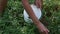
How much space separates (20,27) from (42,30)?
74cm

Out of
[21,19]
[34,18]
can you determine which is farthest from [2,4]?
[34,18]

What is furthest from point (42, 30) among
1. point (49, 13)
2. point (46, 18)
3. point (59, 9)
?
point (59, 9)

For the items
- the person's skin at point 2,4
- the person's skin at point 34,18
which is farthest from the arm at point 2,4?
the person's skin at point 34,18

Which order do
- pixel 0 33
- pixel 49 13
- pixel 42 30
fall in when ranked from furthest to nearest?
1. pixel 49 13
2. pixel 0 33
3. pixel 42 30

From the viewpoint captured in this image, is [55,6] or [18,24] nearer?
[18,24]

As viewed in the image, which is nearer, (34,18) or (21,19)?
(34,18)

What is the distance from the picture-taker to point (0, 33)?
3207mm

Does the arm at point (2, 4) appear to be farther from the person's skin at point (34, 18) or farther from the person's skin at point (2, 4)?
the person's skin at point (34, 18)

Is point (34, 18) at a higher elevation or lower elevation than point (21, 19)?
higher

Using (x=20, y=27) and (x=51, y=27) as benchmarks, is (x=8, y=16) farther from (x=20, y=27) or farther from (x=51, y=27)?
(x=51, y=27)

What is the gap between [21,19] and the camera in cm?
364

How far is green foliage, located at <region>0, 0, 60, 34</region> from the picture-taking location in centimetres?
328

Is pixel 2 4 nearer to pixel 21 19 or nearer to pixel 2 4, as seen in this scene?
pixel 2 4

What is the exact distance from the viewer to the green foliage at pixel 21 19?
3.28 meters
